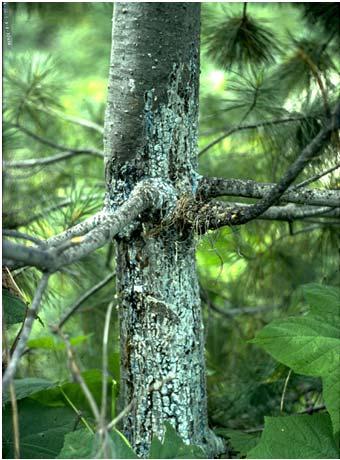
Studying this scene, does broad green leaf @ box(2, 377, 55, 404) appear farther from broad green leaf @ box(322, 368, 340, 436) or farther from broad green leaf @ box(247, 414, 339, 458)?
A: broad green leaf @ box(322, 368, 340, 436)

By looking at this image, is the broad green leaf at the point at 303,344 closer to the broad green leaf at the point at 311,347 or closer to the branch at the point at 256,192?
the broad green leaf at the point at 311,347

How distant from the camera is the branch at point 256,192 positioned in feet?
3.99

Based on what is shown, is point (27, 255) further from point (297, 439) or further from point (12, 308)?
point (297, 439)

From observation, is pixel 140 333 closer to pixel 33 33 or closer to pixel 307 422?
pixel 307 422

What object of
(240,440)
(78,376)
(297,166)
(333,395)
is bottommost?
(240,440)

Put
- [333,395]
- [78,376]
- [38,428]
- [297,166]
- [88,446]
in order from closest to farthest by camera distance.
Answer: [78,376]
[297,166]
[88,446]
[333,395]
[38,428]

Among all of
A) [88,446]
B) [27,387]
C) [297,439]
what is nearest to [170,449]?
[88,446]

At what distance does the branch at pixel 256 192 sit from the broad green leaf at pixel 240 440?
49 cm

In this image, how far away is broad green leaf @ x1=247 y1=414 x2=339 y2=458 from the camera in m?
1.21

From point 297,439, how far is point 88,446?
378 mm

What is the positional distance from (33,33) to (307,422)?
4.14 metres

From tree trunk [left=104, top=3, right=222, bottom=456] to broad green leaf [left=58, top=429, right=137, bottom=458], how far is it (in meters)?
0.17

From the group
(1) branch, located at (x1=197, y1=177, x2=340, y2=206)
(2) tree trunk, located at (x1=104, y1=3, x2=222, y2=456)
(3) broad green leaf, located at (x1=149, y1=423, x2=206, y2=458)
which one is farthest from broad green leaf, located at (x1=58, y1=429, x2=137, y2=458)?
(1) branch, located at (x1=197, y1=177, x2=340, y2=206)

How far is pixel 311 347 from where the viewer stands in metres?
1.23
